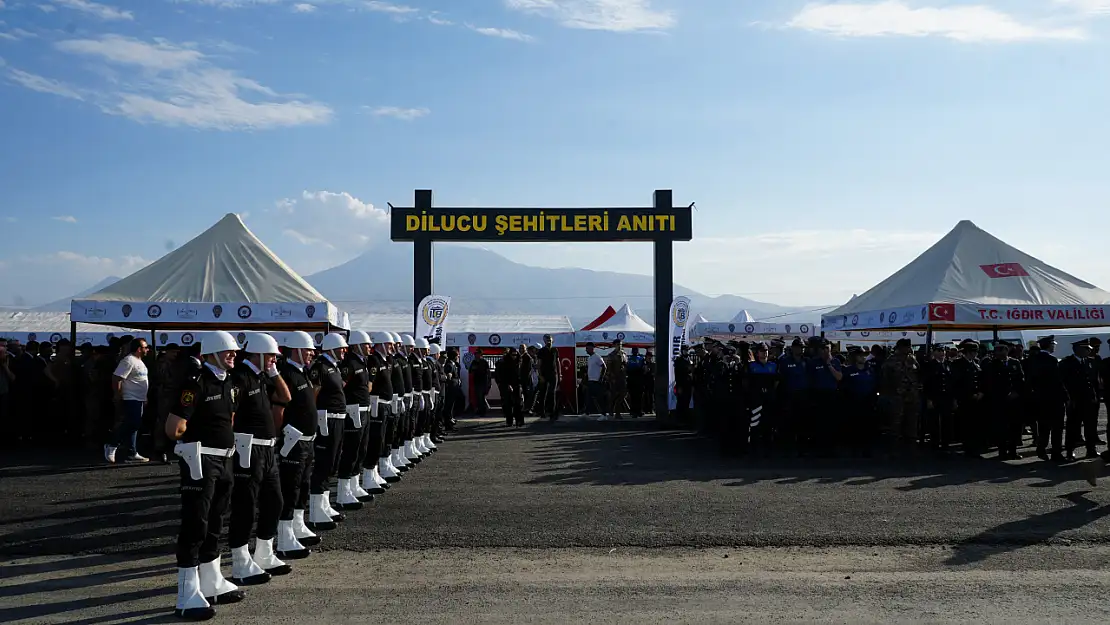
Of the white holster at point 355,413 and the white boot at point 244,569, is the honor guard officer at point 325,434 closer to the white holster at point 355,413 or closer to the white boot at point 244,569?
the white holster at point 355,413

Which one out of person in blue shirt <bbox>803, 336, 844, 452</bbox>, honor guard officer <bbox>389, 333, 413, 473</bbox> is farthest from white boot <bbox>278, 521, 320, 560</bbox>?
person in blue shirt <bbox>803, 336, 844, 452</bbox>

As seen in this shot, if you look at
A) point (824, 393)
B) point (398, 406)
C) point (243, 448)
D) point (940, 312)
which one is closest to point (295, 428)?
point (243, 448)

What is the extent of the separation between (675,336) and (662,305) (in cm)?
129

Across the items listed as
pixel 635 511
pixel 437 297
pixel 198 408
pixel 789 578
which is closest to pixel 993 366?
pixel 635 511

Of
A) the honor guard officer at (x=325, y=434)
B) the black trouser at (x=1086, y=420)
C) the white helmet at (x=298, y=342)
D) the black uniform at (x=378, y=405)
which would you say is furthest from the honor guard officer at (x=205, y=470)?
the black trouser at (x=1086, y=420)

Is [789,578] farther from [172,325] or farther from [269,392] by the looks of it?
[172,325]

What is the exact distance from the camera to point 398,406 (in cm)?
1138

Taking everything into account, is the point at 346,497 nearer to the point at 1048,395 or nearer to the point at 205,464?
the point at 205,464

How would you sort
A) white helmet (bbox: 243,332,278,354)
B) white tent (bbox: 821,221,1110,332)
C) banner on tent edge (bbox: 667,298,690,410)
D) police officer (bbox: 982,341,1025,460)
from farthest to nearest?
banner on tent edge (bbox: 667,298,690,410), white tent (bbox: 821,221,1110,332), police officer (bbox: 982,341,1025,460), white helmet (bbox: 243,332,278,354)

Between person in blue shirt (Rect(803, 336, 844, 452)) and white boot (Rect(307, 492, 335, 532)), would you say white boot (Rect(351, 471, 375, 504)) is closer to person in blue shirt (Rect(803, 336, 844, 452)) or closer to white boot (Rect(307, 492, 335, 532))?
white boot (Rect(307, 492, 335, 532))

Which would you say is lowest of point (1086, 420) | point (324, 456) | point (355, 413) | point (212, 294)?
point (1086, 420)

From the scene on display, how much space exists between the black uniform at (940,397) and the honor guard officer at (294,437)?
1048 centimetres

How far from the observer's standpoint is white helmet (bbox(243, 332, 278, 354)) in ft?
22.1

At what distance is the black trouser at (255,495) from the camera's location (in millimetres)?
6469
